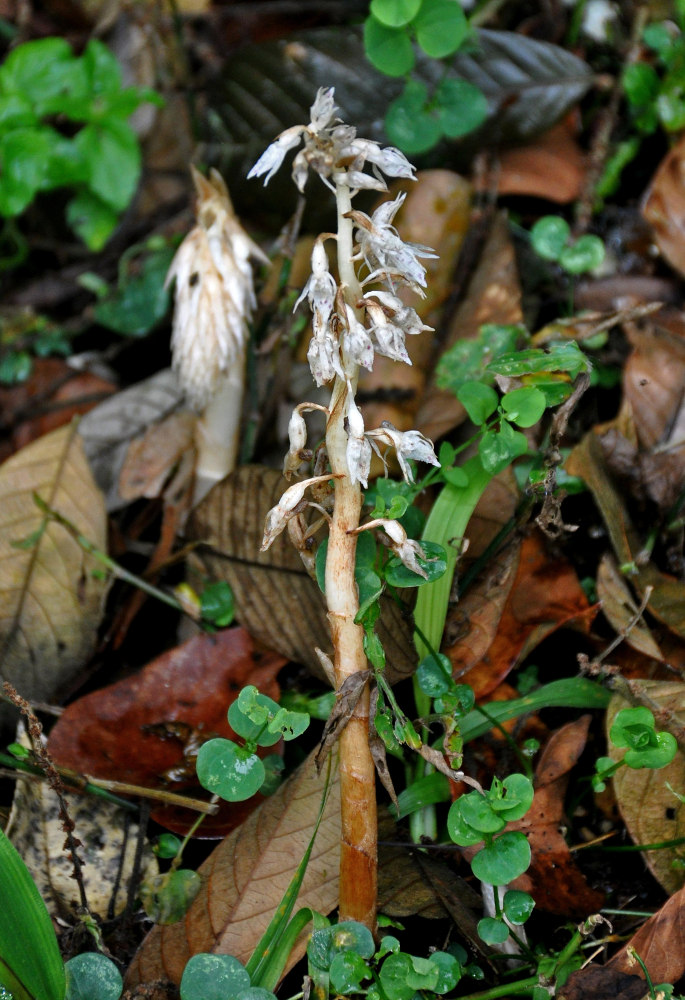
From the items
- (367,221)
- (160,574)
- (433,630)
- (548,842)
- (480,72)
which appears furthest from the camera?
(480,72)

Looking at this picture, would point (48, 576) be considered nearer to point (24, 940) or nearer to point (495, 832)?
point (24, 940)

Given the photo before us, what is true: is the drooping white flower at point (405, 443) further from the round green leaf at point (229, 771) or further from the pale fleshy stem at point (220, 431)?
the pale fleshy stem at point (220, 431)

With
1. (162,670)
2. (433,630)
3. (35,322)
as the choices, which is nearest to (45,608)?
(162,670)

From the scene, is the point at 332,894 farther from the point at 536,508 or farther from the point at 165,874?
the point at 536,508

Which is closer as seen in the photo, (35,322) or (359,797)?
(359,797)

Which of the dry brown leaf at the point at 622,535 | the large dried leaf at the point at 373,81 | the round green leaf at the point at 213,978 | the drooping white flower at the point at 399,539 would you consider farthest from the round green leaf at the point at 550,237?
the round green leaf at the point at 213,978

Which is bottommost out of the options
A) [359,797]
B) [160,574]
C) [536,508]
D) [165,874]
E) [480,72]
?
[165,874]
